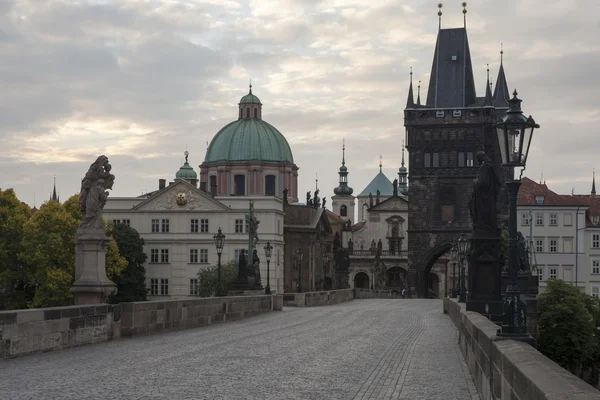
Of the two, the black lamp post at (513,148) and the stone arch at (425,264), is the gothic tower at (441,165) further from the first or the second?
the black lamp post at (513,148)

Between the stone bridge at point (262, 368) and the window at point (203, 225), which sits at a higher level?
the window at point (203, 225)

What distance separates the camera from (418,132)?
100312mm

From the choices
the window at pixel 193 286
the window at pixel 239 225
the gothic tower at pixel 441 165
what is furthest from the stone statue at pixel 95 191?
the gothic tower at pixel 441 165

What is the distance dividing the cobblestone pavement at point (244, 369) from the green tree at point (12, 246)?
158 feet

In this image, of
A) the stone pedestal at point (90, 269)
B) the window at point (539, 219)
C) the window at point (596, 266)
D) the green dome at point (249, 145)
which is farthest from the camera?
the green dome at point (249, 145)

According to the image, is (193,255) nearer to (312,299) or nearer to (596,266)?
(312,299)

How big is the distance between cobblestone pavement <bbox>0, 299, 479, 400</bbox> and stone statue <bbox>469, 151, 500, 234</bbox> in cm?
365

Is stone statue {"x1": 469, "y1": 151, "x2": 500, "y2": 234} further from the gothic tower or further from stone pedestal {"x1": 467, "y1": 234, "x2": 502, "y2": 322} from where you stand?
the gothic tower

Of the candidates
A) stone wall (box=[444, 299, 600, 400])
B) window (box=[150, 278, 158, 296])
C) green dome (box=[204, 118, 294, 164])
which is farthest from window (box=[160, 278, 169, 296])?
stone wall (box=[444, 299, 600, 400])

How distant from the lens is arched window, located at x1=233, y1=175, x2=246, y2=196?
382ft

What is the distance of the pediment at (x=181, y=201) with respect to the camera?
9425 centimetres

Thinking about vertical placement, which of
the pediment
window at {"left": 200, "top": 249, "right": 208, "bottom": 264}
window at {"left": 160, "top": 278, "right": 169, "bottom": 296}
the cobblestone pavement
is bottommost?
window at {"left": 160, "top": 278, "right": 169, "bottom": 296}

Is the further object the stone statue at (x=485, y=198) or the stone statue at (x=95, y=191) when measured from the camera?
the stone statue at (x=485, y=198)

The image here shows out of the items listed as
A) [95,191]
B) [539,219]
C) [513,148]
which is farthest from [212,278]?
[513,148]
